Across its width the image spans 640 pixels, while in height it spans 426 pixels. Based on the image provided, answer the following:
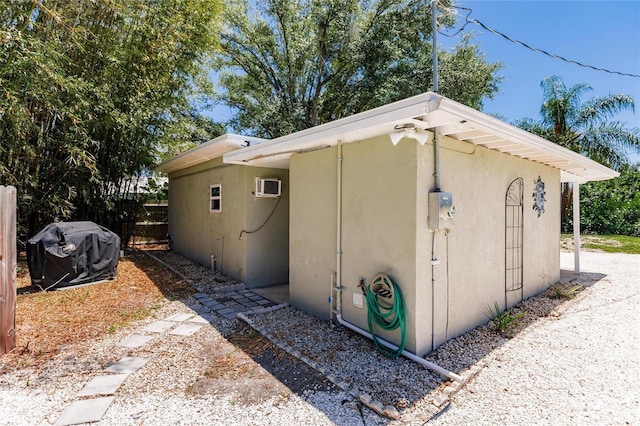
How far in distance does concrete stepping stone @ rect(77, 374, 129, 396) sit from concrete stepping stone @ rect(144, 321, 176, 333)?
3.70 ft

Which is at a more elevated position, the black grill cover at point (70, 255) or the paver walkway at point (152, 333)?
the black grill cover at point (70, 255)

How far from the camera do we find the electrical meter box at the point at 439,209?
10.9 feet

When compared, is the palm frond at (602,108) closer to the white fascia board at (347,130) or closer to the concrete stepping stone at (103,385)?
Answer: the white fascia board at (347,130)

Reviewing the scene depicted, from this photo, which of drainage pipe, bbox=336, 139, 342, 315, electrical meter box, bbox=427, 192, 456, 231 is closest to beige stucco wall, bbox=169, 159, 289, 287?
drainage pipe, bbox=336, 139, 342, 315

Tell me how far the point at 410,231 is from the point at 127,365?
3.33 m

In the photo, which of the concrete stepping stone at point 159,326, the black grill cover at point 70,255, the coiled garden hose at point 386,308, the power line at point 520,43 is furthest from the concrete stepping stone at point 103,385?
the power line at point 520,43

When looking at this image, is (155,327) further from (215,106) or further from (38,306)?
(215,106)

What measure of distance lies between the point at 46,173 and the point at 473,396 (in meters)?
9.25

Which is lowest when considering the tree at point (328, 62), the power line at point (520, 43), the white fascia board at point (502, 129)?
the white fascia board at point (502, 129)

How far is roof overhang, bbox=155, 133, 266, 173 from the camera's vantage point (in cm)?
606

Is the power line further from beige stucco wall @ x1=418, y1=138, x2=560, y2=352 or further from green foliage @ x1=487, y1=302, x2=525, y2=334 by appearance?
green foliage @ x1=487, y1=302, x2=525, y2=334

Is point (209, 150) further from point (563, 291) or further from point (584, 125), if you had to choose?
point (584, 125)

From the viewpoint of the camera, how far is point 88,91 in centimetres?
681

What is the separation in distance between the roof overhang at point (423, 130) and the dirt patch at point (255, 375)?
2.52 meters
